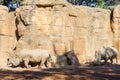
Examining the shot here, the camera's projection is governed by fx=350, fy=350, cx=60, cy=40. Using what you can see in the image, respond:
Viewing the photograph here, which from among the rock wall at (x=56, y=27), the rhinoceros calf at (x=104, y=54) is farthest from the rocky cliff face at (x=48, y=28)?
the rhinoceros calf at (x=104, y=54)

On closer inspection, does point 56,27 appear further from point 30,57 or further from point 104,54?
point 30,57

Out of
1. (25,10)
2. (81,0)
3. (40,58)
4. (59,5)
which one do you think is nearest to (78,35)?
(59,5)

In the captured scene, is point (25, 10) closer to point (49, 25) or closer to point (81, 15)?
point (49, 25)

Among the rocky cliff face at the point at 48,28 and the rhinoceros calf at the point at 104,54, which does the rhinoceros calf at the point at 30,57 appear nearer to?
the rocky cliff face at the point at 48,28

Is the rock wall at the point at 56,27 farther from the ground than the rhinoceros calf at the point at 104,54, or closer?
farther from the ground

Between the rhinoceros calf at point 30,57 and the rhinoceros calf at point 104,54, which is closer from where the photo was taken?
the rhinoceros calf at point 30,57

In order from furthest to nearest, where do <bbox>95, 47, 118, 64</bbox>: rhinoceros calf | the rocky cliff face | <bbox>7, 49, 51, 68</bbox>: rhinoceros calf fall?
1. the rocky cliff face
2. <bbox>95, 47, 118, 64</bbox>: rhinoceros calf
3. <bbox>7, 49, 51, 68</bbox>: rhinoceros calf

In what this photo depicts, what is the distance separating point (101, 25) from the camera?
71.7 ft

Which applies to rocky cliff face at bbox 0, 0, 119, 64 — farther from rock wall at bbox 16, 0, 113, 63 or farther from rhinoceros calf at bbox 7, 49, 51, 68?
rhinoceros calf at bbox 7, 49, 51, 68

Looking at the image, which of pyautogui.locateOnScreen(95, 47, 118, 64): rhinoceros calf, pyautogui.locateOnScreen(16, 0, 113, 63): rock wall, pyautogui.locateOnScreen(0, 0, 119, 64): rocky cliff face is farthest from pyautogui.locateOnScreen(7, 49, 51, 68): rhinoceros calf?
pyautogui.locateOnScreen(95, 47, 118, 64): rhinoceros calf

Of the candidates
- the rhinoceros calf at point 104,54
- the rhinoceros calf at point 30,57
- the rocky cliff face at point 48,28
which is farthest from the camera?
the rocky cliff face at point 48,28

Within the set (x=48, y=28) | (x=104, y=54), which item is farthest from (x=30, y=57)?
(x=104, y=54)

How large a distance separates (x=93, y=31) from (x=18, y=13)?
5149 millimetres

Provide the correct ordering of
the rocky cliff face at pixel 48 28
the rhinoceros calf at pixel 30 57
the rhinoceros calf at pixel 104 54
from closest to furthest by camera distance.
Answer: the rhinoceros calf at pixel 30 57, the rhinoceros calf at pixel 104 54, the rocky cliff face at pixel 48 28
